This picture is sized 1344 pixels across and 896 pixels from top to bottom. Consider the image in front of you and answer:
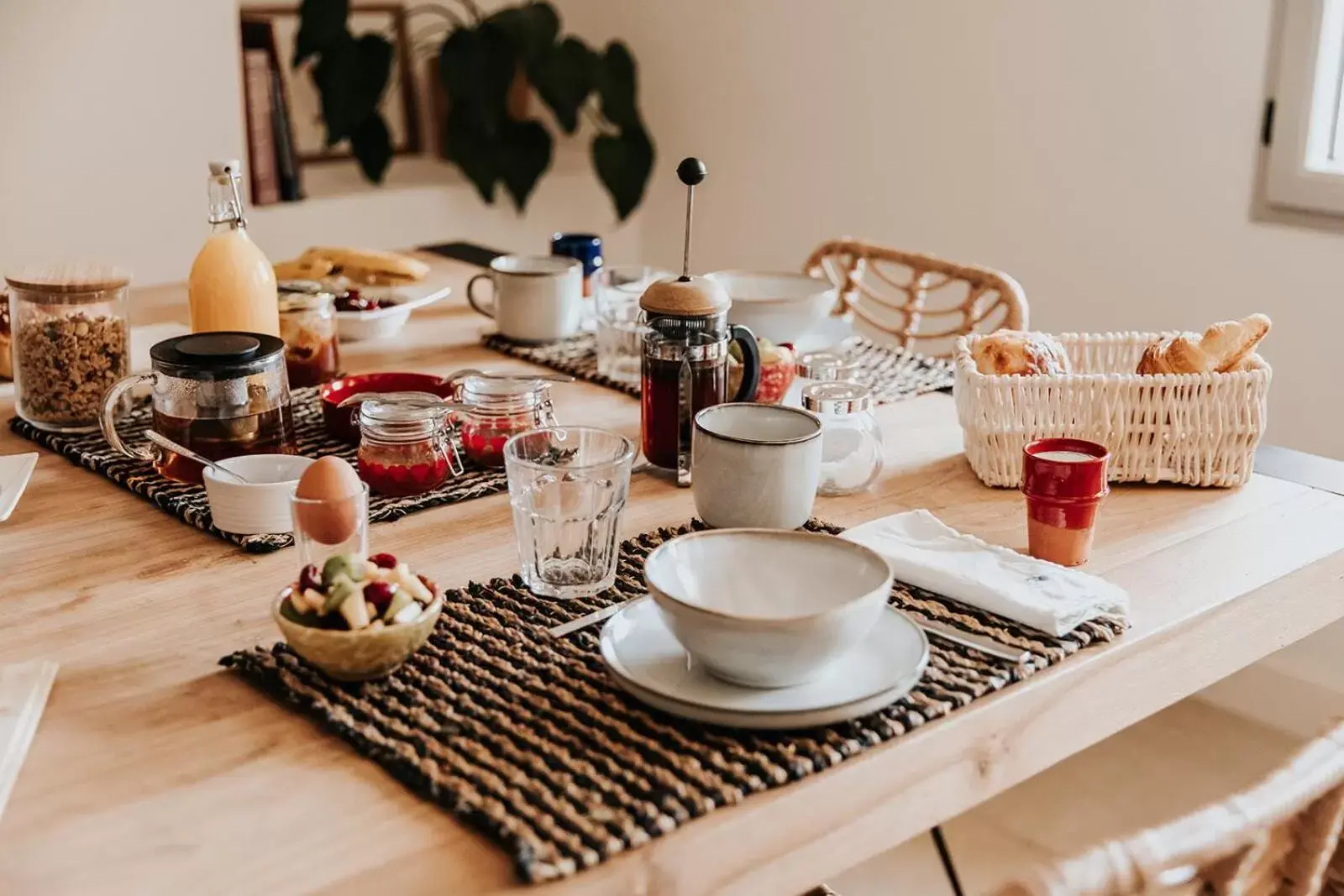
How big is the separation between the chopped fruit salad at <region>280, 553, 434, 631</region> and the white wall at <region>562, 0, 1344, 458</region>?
6.70ft

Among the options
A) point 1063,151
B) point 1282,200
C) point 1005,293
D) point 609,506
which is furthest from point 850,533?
point 1063,151

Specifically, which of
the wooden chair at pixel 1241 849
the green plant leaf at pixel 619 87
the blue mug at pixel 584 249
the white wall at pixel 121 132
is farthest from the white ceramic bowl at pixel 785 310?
the green plant leaf at pixel 619 87

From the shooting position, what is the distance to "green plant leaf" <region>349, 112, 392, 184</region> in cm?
368

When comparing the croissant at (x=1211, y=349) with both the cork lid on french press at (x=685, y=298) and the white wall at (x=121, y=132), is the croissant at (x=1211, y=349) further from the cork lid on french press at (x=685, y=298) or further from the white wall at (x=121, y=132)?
the white wall at (x=121, y=132)

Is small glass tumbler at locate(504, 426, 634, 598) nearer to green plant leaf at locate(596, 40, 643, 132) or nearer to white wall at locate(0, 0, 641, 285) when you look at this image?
white wall at locate(0, 0, 641, 285)

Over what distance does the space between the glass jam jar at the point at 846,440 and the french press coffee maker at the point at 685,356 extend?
0.26 feet

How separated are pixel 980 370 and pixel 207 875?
94 cm

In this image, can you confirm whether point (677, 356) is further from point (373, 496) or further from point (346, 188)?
point (346, 188)

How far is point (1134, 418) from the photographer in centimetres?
143

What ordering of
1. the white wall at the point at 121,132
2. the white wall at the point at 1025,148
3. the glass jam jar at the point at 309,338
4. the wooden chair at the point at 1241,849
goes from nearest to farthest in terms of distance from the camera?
1. the wooden chair at the point at 1241,849
2. the glass jam jar at the point at 309,338
3. the white wall at the point at 1025,148
4. the white wall at the point at 121,132

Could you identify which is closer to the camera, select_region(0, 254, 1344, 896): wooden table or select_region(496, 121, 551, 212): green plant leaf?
select_region(0, 254, 1344, 896): wooden table

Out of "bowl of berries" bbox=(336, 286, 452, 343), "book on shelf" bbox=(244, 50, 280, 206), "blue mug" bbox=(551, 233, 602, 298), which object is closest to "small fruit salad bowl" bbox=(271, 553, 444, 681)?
"bowl of berries" bbox=(336, 286, 452, 343)

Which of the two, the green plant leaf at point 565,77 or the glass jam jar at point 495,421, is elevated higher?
the green plant leaf at point 565,77

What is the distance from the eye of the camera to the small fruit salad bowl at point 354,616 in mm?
986
